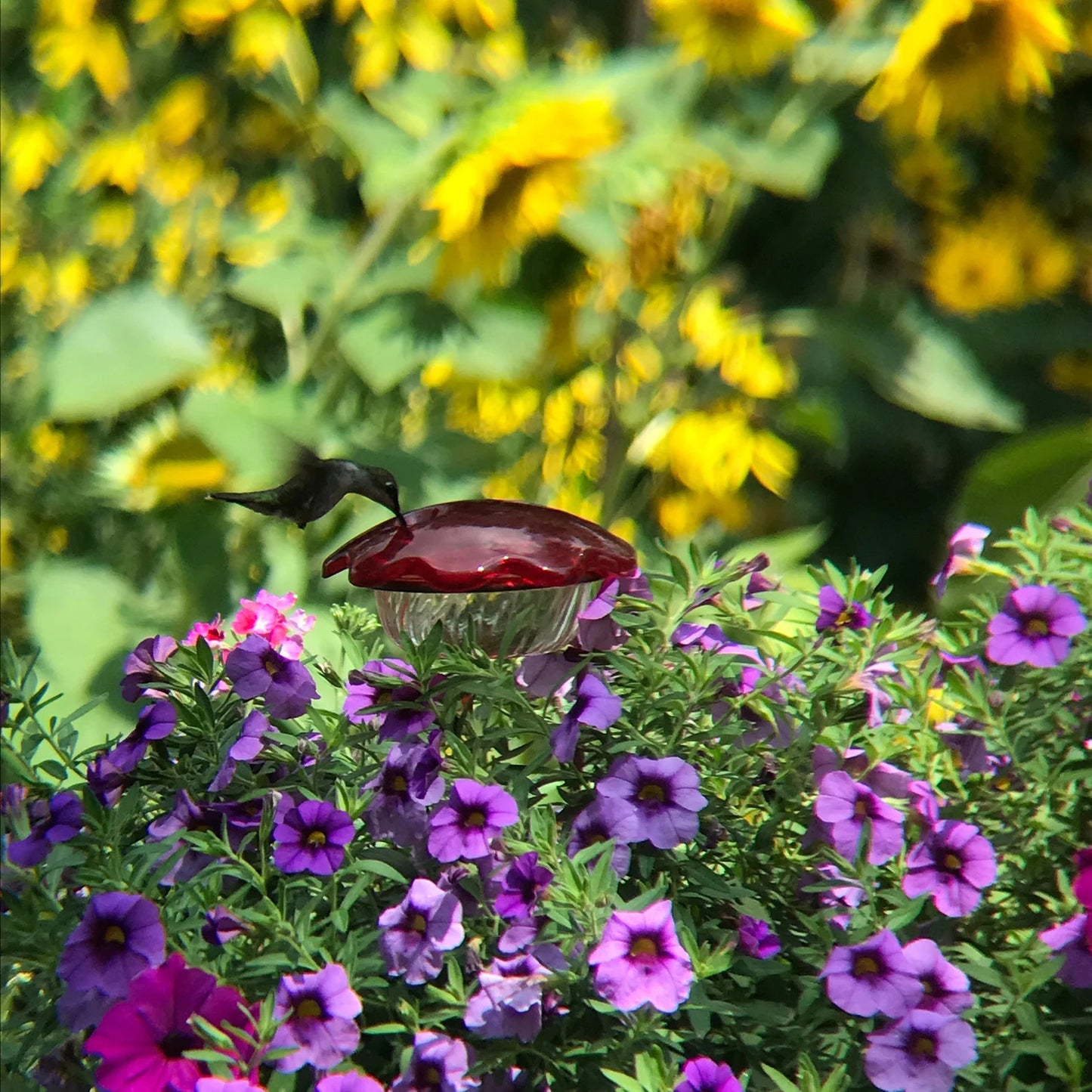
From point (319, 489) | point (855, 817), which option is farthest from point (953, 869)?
point (319, 489)

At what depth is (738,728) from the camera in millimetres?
620

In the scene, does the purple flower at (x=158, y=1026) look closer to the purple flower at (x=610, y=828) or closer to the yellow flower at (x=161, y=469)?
the purple flower at (x=610, y=828)

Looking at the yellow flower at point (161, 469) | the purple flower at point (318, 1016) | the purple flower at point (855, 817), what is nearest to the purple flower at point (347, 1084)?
the purple flower at point (318, 1016)

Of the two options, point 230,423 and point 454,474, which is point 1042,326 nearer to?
Answer: point 454,474

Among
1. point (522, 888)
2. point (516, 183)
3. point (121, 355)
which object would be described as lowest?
point (121, 355)

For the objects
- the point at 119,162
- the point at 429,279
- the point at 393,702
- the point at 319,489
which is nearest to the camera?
the point at 393,702

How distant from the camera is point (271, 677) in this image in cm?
65

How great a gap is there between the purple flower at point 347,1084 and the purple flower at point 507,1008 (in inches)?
1.8

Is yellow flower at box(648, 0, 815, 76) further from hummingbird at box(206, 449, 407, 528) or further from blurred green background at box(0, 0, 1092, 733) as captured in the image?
hummingbird at box(206, 449, 407, 528)

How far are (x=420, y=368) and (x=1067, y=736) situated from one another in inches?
47.2

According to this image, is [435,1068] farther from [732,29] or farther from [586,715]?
[732,29]

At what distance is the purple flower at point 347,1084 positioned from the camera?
0.53m

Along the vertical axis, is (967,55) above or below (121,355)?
above

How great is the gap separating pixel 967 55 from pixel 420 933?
4.89ft
